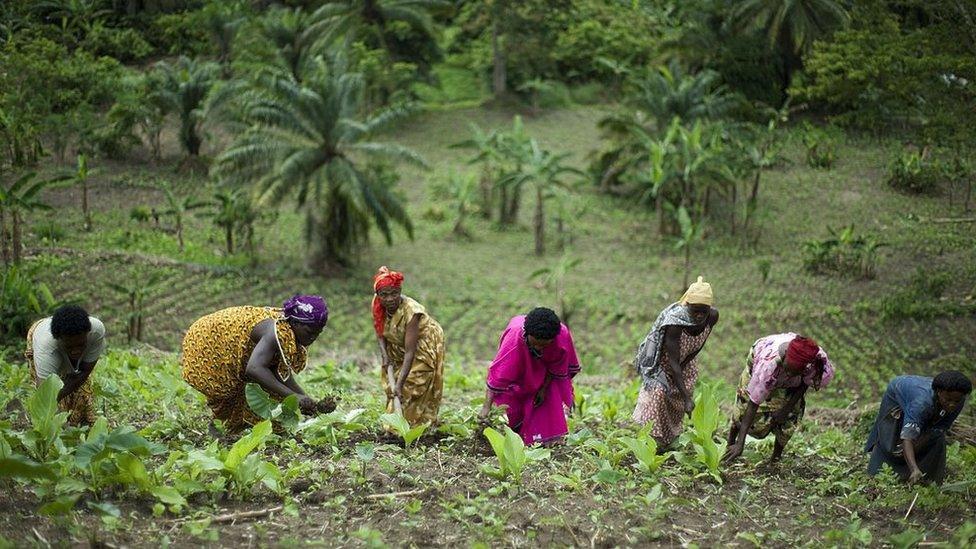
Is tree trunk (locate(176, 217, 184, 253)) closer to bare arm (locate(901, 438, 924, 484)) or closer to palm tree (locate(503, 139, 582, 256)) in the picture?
palm tree (locate(503, 139, 582, 256))

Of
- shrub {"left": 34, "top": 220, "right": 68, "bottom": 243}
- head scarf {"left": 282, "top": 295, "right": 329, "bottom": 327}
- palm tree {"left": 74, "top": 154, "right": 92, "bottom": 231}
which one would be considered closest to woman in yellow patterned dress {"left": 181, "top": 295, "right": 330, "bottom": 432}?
head scarf {"left": 282, "top": 295, "right": 329, "bottom": 327}

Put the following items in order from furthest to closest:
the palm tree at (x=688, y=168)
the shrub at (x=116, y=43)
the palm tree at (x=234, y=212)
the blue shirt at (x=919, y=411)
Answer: the palm tree at (x=688, y=168), the palm tree at (x=234, y=212), the shrub at (x=116, y=43), the blue shirt at (x=919, y=411)

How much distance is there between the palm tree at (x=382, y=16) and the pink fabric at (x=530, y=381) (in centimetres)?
2484

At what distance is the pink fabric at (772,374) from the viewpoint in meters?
6.23

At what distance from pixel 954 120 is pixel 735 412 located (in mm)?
8663

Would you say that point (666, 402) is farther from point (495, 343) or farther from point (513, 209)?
point (513, 209)

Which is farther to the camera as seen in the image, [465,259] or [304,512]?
[465,259]

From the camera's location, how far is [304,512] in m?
4.73

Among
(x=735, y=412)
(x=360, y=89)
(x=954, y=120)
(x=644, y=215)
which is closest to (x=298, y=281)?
(x=360, y=89)

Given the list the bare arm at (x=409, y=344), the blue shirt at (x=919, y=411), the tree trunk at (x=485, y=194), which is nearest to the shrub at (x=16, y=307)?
the bare arm at (x=409, y=344)

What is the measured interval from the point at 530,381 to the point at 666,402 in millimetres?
1068

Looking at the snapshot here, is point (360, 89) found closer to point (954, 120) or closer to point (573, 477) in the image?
point (954, 120)

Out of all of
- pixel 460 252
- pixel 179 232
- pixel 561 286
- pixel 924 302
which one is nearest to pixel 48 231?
pixel 179 232

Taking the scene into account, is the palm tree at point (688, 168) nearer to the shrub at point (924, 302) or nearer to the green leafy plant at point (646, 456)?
the shrub at point (924, 302)
